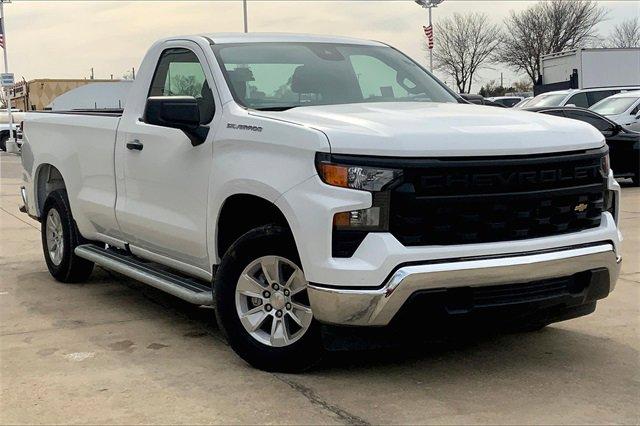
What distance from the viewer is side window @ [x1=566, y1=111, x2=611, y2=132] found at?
13.8 metres

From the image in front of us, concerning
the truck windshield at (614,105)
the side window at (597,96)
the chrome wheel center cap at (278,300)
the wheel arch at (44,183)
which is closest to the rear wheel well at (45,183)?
the wheel arch at (44,183)

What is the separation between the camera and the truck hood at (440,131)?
404 cm

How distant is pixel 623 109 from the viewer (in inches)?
675

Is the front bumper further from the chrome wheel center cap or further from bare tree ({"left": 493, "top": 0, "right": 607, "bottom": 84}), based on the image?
bare tree ({"left": 493, "top": 0, "right": 607, "bottom": 84})

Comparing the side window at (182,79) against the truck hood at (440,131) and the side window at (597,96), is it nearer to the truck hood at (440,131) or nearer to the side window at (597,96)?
the truck hood at (440,131)

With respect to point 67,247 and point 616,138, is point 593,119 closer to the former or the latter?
point 616,138

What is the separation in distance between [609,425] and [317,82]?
272cm

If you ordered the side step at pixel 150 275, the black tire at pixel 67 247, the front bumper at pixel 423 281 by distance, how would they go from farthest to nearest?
the black tire at pixel 67 247 → the side step at pixel 150 275 → the front bumper at pixel 423 281

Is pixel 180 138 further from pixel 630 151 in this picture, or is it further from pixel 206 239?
pixel 630 151

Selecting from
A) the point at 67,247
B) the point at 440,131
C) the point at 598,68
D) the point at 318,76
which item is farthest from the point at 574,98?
the point at 440,131

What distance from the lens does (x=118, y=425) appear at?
3869mm

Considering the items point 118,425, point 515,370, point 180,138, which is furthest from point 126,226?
point 515,370

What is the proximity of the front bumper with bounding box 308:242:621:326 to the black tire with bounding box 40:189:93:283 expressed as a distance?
3.42 m

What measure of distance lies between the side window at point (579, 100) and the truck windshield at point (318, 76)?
45.7 feet
